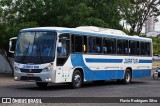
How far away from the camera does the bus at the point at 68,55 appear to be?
20.2 meters

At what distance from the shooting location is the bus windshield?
20188 millimetres

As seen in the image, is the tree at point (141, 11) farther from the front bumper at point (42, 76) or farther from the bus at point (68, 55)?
the front bumper at point (42, 76)

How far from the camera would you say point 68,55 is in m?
20.9

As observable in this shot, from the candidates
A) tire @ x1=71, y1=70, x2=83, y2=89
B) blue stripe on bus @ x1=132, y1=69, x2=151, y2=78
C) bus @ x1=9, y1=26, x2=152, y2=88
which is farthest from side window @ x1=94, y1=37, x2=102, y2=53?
blue stripe on bus @ x1=132, y1=69, x2=151, y2=78

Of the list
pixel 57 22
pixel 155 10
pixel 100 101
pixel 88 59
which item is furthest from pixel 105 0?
pixel 100 101

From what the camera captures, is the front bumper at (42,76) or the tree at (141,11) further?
the tree at (141,11)

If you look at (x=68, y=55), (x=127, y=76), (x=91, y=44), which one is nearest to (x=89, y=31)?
(x=91, y=44)

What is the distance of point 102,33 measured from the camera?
24.2m

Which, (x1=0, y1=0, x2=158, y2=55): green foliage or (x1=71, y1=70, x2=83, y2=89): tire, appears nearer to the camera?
(x1=71, y1=70, x2=83, y2=89): tire

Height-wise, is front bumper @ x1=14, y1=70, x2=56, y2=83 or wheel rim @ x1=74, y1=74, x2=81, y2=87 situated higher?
front bumper @ x1=14, y1=70, x2=56, y2=83

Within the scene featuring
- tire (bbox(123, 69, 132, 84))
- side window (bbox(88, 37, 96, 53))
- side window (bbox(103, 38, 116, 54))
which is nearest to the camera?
side window (bbox(88, 37, 96, 53))

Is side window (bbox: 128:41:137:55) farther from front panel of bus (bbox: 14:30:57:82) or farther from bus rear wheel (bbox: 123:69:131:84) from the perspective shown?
front panel of bus (bbox: 14:30:57:82)

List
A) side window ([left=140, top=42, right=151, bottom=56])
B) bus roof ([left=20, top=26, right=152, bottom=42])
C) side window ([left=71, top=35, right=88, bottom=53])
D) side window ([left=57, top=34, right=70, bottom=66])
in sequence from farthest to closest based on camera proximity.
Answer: side window ([left=140, top=42, right=151, bottom=56]) < side window ([left=71, top=35, right=88, bottom=53]) < bus roof ([left=20, top=26, right=152, bottom=42]) < side window ([left=57, top=34, right=70, bottom=66])

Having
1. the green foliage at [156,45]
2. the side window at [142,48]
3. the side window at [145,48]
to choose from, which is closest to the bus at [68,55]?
the side window at [142,48]
